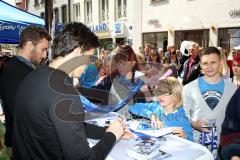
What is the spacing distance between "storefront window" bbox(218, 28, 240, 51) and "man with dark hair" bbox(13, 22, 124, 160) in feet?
37.6

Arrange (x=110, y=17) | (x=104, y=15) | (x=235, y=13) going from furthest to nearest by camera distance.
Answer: (x=104, y=15) → (x=110, y=17) → (x=235, y=13)

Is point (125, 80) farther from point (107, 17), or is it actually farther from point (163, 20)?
point (107, 17)

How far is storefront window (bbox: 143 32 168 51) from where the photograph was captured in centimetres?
1554

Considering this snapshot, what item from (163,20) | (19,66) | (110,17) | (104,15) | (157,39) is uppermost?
(104,15)

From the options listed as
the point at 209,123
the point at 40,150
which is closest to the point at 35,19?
the point at 209,123

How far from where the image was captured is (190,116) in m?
2.63

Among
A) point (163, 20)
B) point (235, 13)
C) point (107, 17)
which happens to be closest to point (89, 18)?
point (107, 17)

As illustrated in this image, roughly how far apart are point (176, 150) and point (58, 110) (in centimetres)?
81

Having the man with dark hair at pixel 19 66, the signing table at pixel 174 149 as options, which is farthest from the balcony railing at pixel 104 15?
the signing table at pixel 174 149

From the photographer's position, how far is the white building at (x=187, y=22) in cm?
1212

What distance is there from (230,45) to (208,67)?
1032 cm

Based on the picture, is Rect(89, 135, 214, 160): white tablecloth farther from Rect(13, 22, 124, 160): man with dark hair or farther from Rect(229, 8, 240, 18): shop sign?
Rect(229, 8, 240, 18): shop sign

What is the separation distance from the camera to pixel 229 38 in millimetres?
12281

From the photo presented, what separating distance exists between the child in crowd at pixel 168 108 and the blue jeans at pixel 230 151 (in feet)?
1.24
